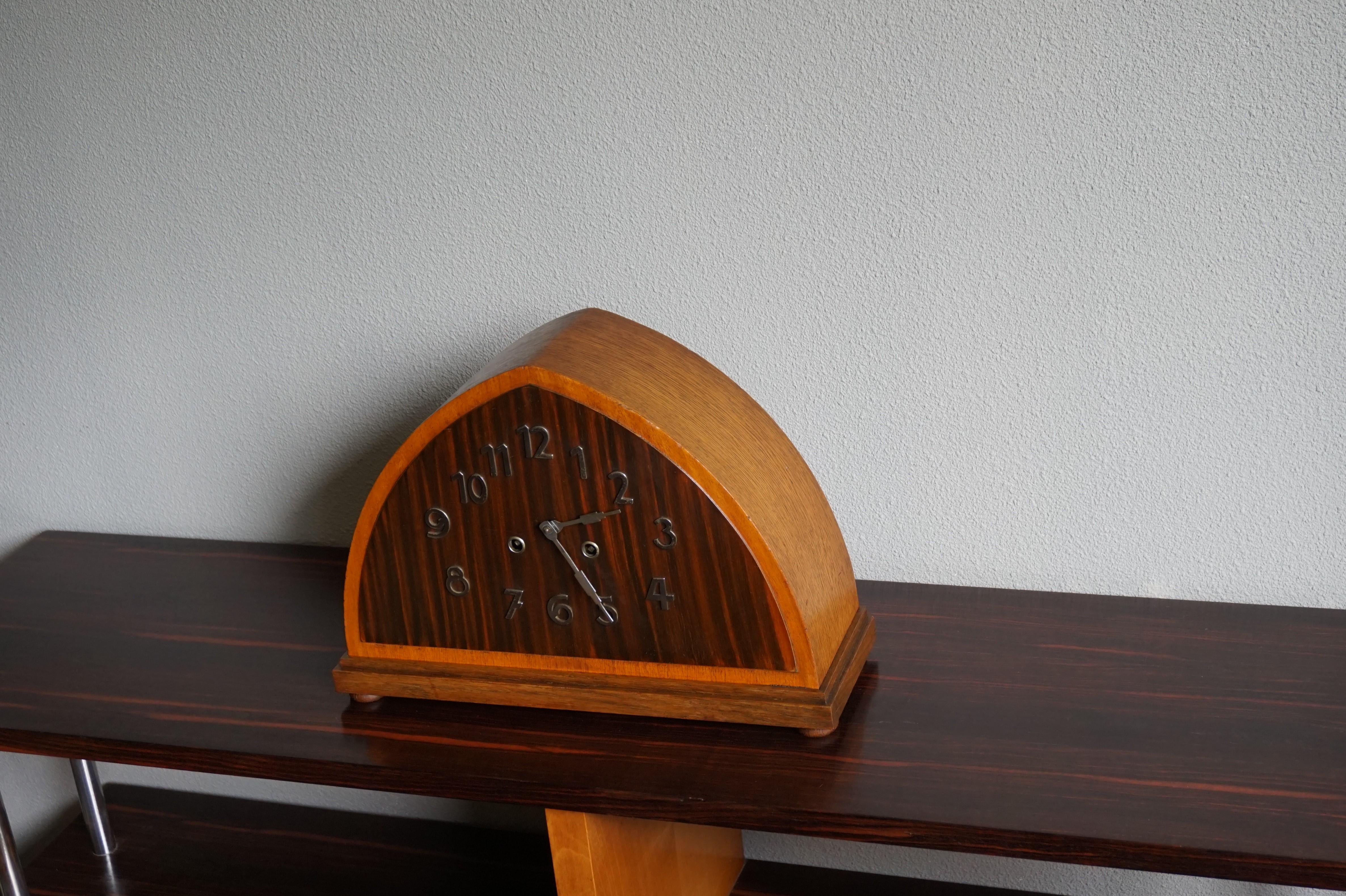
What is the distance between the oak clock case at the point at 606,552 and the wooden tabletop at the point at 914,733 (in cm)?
4

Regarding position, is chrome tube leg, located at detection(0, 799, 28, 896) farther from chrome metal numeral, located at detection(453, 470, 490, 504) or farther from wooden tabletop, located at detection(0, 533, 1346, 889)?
Result: chrome metal numeral, located at detection(453, 470, 490, 504)

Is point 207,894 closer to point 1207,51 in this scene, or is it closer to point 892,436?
point 892,436

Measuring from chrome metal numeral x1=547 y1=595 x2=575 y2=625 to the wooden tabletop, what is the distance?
0.10 metres

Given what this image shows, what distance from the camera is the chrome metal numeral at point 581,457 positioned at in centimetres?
103

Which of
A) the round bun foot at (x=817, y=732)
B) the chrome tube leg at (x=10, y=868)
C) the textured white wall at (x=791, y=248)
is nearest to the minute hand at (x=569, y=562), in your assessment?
the round bun foot at (x=817, y=732)

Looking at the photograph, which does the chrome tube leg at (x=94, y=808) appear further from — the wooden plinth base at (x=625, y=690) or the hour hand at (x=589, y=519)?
the hour hand at (x=589, y=519)

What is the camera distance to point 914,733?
1036mm

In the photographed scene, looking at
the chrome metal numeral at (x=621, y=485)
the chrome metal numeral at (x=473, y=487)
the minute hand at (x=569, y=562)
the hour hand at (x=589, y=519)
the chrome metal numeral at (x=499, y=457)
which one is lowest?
the minute hand at (x=569, y=562)

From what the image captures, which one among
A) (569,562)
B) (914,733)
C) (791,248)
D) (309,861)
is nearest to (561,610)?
(569,562)

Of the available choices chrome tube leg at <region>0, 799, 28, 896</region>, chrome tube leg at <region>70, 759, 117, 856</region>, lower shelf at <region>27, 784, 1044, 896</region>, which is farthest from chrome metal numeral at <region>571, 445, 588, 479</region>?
chrome tube leg at <region>70, 759, 117, 856</region>

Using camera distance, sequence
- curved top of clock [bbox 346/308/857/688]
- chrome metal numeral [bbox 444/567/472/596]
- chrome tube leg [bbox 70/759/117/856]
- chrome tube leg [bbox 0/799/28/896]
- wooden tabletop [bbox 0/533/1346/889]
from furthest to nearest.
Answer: chrome tube leg [bbox 70/759/117/856], chrome tube leg [bbox 0/799/28/896], chrome metal numeral [bbox 444/567/472/596], curved top of clock [bbox 346/308/857/688], wooden tabletop [bbox 0/533/1346/889]

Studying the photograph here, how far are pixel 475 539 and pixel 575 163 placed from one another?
470 mm

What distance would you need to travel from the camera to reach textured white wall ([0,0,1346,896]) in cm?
113

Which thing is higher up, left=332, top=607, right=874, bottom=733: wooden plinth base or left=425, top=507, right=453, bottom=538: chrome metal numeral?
left=425, top=507, right=453, bottom=538: chrome metal numeral
